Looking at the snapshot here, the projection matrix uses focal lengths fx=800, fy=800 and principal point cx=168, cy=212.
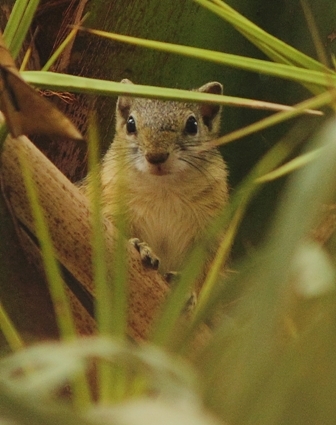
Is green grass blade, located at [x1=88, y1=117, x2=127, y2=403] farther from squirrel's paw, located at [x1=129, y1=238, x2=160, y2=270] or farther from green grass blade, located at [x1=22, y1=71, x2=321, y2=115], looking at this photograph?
squirrel's paw, located at [x1=129, y1=238, x2=160, y2=270]

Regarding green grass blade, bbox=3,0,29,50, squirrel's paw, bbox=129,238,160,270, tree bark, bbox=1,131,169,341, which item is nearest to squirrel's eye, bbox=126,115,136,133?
squirrel's paw, bbox=129,238,160,270

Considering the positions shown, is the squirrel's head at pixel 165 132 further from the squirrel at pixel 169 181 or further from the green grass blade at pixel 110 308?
the green grass blade at pixel 110 308

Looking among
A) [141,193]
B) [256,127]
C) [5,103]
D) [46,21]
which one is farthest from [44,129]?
[46,21]

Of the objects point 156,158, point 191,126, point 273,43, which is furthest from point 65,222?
point 191,126

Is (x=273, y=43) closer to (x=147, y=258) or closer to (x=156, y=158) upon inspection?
(x=147, y=258)

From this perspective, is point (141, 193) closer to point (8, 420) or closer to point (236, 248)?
point (236, 248)

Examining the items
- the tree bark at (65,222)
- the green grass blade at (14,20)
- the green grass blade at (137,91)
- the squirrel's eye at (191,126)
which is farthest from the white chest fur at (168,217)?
the green grass blade at (137,91)
